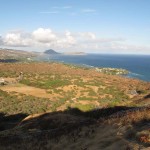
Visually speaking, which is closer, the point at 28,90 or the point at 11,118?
the point at 11,118

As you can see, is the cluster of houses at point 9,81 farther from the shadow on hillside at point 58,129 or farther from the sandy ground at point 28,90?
the shadow on hillside at point 58,129

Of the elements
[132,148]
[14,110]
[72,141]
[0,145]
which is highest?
[132,148]

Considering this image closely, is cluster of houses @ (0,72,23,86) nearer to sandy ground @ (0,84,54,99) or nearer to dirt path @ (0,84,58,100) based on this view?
sandy ground @ (0,84,54,99)

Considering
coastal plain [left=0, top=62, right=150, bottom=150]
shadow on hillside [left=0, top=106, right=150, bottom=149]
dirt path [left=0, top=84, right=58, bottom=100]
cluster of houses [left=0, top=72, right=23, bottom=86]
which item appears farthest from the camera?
cluster of houses [left=0, top=72, right=23, bottom=86]

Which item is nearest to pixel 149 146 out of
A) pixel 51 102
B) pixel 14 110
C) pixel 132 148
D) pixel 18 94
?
pixel 132 148

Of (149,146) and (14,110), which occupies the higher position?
(149,146)

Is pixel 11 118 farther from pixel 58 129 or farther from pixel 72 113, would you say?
pixel 58 129

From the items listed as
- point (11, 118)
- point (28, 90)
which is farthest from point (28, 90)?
point (11, 118)

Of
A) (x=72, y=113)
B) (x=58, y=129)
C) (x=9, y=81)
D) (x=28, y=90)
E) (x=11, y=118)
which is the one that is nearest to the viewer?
(x=58, y=129)

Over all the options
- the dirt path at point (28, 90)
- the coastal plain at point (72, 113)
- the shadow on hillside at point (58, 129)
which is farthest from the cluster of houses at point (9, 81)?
the shadow on hillside at point (58, 129)

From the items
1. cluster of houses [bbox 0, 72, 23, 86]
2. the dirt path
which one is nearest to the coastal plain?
the dirt path

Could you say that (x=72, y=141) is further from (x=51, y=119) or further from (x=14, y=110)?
(x=14, y=110)
